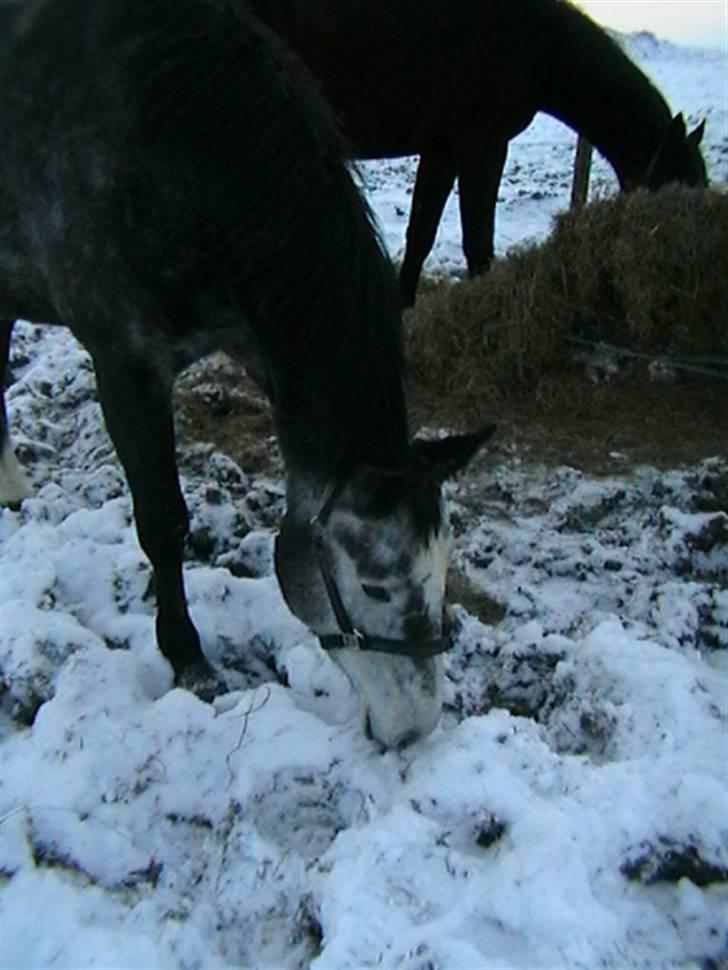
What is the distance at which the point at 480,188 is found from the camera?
4.99m

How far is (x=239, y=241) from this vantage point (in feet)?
7.23

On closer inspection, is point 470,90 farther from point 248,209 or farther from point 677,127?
point 248,209

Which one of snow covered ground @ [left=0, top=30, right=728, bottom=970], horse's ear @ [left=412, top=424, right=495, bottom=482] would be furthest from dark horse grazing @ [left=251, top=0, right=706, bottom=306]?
horse's ear @ [left=412, top=424, right=495, bottom=482]

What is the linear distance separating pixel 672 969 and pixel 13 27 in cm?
285

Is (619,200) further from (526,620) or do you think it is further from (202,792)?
(202,792)

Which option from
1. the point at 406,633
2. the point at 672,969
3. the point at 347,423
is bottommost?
the point at 672,969

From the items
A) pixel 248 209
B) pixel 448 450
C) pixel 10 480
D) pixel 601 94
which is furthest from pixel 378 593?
pixel 601 94

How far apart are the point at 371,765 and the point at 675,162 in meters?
4.34

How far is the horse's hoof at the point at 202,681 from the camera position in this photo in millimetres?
2697

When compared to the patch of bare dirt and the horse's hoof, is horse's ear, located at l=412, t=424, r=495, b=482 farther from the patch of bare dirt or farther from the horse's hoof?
the patch of bare dirt

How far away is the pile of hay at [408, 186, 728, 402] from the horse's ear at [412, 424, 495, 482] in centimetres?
229

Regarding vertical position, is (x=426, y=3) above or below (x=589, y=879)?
above

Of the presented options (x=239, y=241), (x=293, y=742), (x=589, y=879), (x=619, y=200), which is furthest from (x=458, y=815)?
(x=619, y=200)

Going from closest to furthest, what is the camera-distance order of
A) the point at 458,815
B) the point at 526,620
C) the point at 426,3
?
the point at 458,815, the point at 526,620, the point at 426,3
